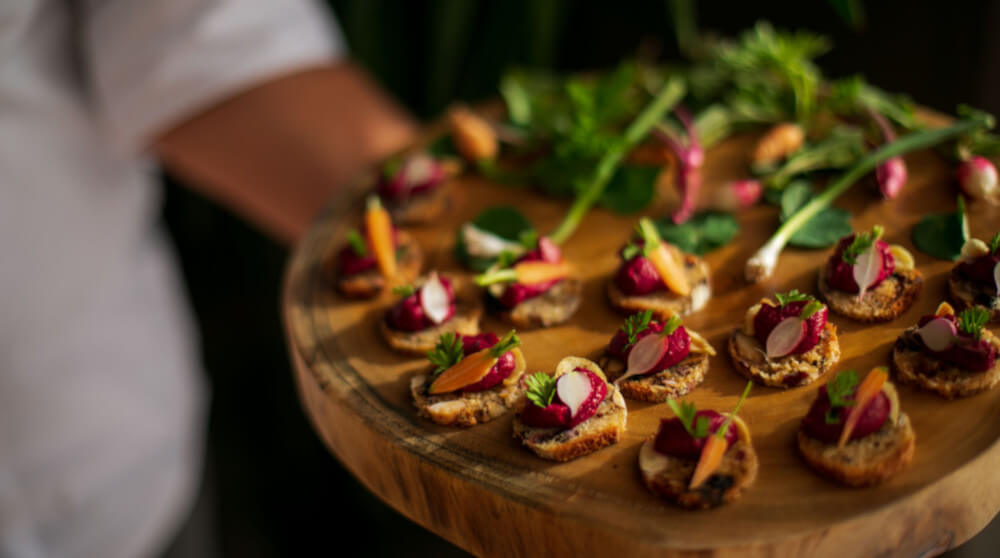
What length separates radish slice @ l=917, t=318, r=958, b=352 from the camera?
0.58 metres

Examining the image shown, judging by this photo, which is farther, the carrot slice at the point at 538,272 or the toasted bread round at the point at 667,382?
the carrot slice at the point at 538,272

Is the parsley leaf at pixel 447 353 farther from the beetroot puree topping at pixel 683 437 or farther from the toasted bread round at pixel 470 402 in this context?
the beetroot puree topping at pixel 683 437

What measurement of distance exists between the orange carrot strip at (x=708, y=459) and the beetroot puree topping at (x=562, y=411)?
3.6 inches

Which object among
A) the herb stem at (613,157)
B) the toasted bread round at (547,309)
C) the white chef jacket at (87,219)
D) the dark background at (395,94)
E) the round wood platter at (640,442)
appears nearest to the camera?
the round wood platter at (640,442)

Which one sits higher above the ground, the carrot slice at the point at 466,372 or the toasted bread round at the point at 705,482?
the carrot slice at the point at 466,372

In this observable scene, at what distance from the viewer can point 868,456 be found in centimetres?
53

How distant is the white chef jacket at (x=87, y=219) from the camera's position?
3.20ft

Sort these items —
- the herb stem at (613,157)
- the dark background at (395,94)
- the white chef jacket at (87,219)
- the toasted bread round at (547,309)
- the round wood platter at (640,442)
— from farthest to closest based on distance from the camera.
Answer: the dark background at (395,94) → the white chef jacket at (87,219) → the herb stem at (613,157) → the toasted bread round at (547,309) → the round wood platter at (640,442)

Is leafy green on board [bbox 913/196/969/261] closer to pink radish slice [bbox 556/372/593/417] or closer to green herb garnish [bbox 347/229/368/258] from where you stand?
pink radish slice [bbox 556/372/593/417]

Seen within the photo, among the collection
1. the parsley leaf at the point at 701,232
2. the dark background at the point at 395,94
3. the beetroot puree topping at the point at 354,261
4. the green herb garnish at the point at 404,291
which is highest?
the green herb garnish at the point at 404,291

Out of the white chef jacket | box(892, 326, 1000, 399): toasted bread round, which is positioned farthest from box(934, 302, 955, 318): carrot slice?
the white chef jacket

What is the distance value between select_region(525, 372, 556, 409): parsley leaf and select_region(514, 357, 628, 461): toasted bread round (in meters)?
0.02

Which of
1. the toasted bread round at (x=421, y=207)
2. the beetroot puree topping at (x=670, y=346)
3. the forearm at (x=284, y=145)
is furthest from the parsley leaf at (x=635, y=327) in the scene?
the forearm at (x=284, y=145)

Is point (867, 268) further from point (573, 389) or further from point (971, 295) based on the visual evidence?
point (573, 389)
